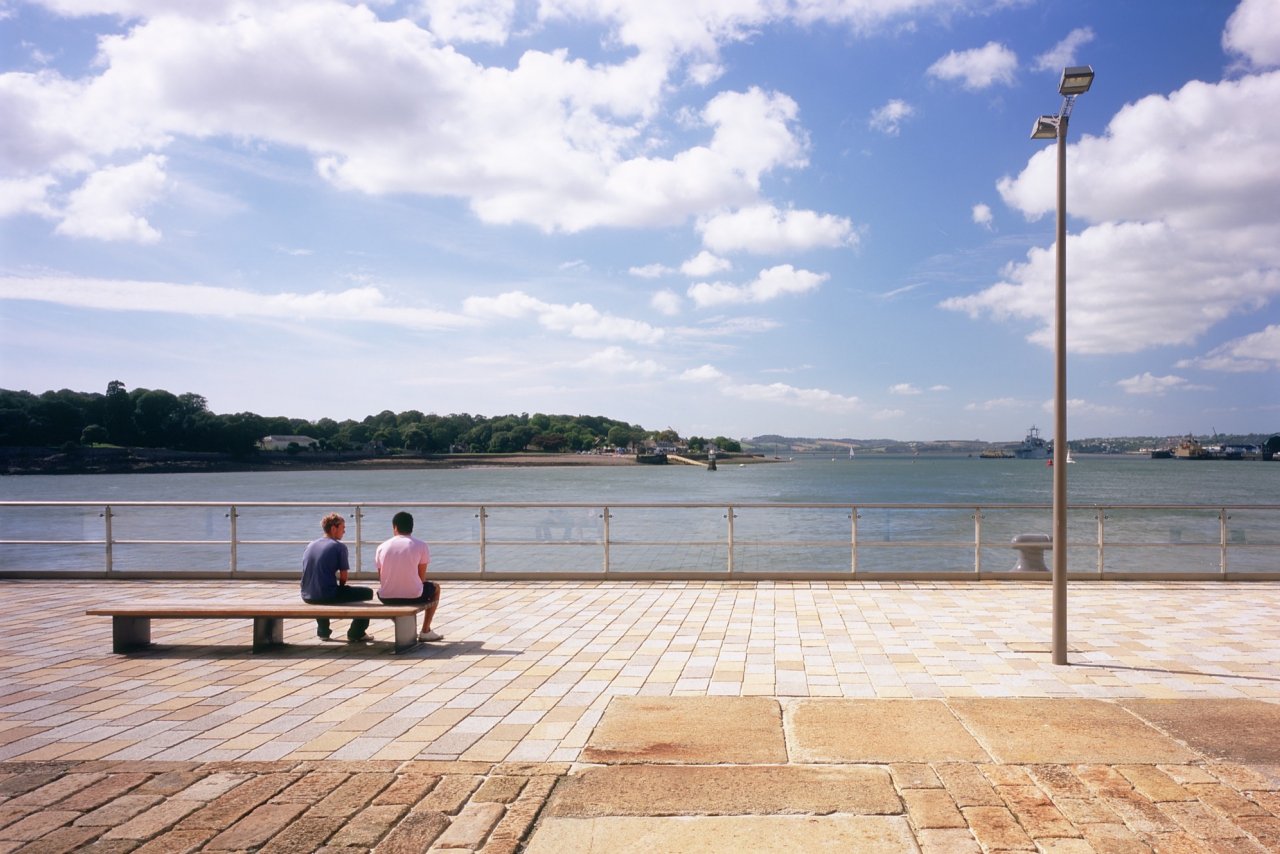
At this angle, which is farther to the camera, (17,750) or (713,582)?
(713,582)

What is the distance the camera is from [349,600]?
7.93 m

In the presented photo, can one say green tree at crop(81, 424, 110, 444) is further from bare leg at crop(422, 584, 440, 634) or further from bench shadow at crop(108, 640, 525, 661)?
bare leg at crop(422, 584, 440, 634)

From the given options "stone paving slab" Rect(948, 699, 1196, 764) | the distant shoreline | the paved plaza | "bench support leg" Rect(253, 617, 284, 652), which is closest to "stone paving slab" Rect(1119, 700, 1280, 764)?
the paved plaza

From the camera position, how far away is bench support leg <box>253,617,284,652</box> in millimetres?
7301

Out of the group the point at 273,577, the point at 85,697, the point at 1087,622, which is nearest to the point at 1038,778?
the point at 1087,622

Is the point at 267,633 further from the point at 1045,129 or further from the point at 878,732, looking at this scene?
the point at 1045,129

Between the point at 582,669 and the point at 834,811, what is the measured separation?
306cm

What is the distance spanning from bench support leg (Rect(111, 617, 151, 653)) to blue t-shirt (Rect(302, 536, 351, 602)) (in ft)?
4.30

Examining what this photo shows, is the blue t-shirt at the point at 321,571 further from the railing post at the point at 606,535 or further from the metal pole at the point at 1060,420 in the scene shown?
the metal pole at the point at 1060,420

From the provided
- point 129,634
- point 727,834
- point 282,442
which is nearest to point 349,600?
point 129,634

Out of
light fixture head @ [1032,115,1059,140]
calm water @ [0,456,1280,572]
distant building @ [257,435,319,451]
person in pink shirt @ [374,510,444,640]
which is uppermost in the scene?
light fixture head @ [1032,115,1059,140]

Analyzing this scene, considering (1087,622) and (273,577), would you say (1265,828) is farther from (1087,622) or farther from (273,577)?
(273,577)

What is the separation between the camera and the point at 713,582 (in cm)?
1166

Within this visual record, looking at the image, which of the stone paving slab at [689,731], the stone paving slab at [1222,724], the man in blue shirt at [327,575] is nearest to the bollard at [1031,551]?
the stone paving slab at [1222,724]
